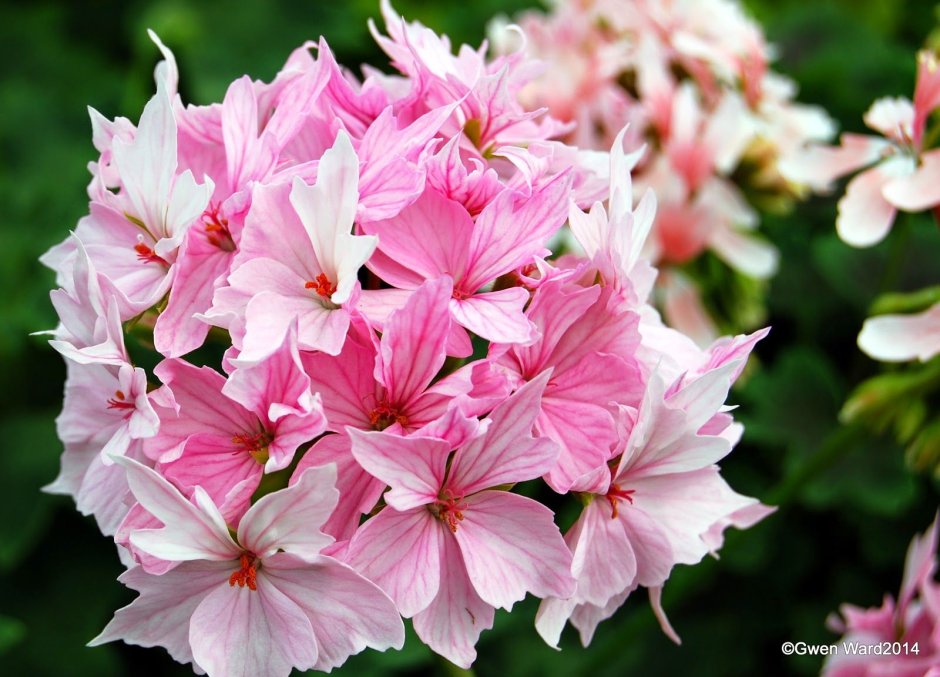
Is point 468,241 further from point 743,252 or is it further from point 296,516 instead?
point 743,252

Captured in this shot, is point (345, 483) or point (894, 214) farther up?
point (894, 214)

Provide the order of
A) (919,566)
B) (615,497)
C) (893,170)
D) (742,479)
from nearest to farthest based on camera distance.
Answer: (615,497), (919,566), (893,170), (742,479)

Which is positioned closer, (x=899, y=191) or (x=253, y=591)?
(x=253, y=591)

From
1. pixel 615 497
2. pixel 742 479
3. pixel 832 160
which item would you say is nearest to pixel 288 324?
pixel 615 497

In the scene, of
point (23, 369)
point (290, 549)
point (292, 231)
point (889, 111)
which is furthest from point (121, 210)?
point (23, 369)

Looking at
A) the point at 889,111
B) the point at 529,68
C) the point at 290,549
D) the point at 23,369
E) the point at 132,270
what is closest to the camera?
the point at 290,549

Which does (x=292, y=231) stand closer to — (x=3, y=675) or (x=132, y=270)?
(x=132, y=270)

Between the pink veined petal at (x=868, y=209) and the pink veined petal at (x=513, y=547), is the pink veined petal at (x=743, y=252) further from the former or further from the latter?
the pink veined petal at (x=513, y=547)

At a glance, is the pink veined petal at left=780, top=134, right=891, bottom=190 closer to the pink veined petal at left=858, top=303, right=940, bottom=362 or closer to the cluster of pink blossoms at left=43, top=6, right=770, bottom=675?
the pink veined petal at left=858, top=303, right=940, bottom=362
